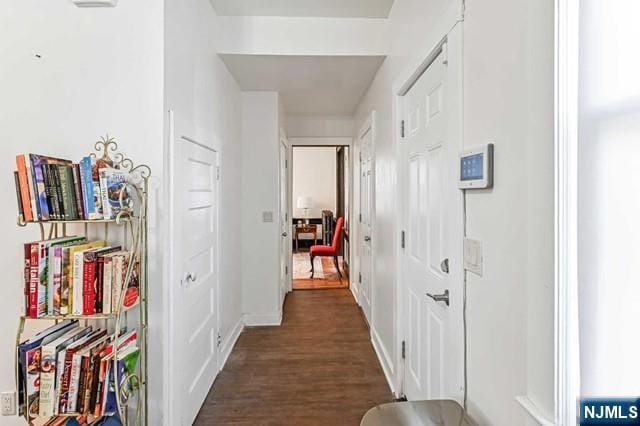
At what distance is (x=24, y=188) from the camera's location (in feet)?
4.74

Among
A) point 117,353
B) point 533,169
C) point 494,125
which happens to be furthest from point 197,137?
point 533,169

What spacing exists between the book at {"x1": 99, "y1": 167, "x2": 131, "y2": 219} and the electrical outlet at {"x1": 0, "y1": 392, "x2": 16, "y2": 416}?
1.15 m

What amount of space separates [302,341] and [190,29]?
2.68m

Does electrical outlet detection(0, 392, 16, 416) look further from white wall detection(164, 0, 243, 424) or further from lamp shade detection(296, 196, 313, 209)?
lamp shade detection(296, 196, 313, 209)

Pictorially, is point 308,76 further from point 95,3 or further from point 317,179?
point 317,179

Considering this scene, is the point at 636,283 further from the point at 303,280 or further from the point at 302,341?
the point at 303,280

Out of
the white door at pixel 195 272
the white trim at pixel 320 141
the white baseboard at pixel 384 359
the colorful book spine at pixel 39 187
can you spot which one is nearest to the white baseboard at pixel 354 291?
the white baseboard at pixel 384 359

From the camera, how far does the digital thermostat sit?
3.77 feet

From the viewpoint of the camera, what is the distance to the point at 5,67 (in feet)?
5.90

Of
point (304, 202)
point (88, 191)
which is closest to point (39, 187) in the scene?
point (88, 191)

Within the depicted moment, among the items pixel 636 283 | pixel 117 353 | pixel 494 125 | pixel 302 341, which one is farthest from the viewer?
pixel 302 341

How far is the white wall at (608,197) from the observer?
763 mm

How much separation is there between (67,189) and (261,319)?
272 centimetres

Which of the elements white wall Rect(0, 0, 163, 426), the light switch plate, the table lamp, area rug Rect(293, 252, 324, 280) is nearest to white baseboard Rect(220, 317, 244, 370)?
white wall Rect(0, 0, 163, 426)
